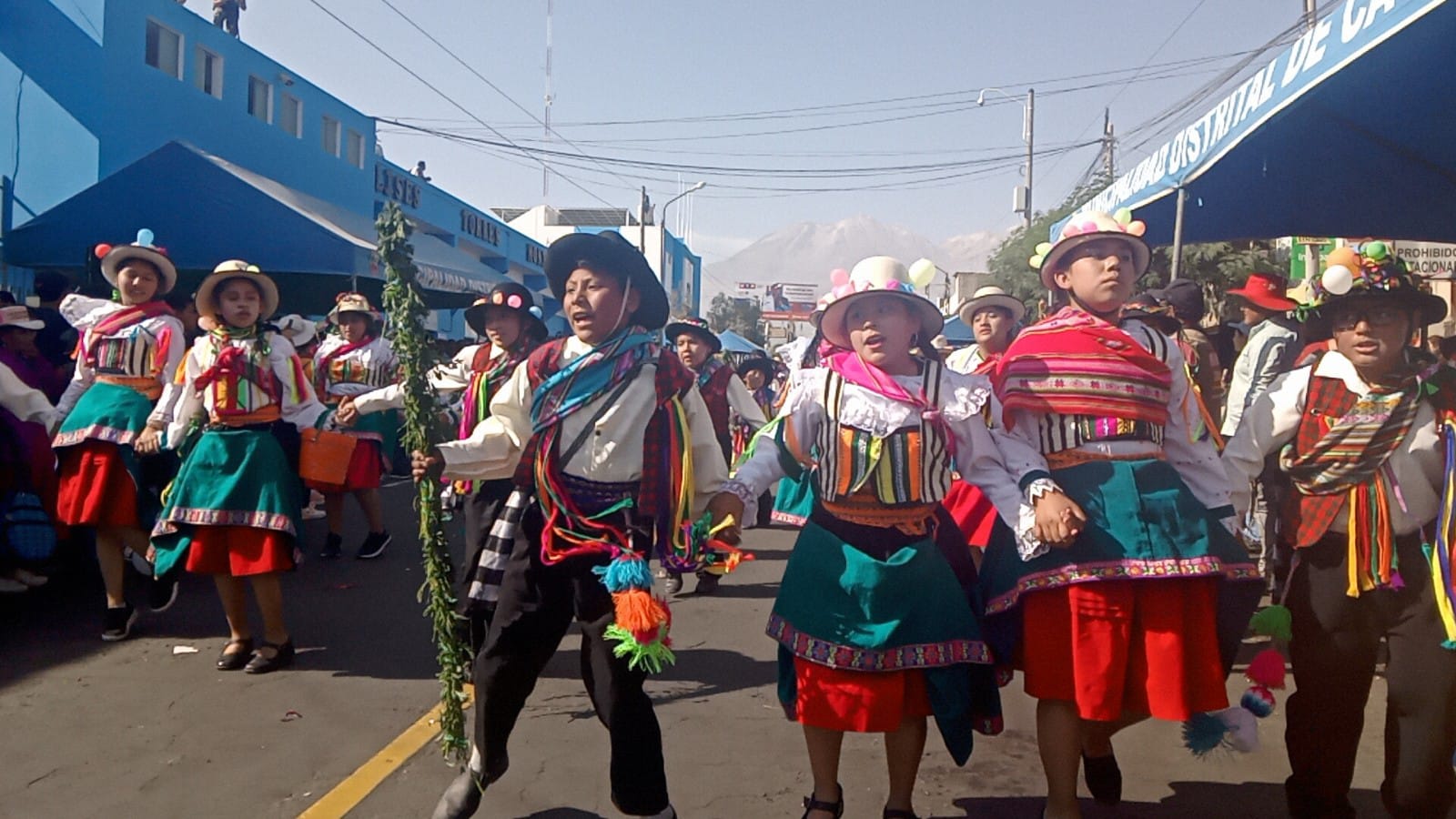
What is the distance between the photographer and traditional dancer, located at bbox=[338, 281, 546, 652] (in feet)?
13.2

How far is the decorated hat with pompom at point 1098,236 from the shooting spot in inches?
135

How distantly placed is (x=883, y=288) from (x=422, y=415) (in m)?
1.49

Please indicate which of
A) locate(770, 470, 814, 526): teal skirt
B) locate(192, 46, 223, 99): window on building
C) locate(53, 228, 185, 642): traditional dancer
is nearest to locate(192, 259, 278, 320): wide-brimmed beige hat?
locate(53, 228, 185, 642): traditional dancer

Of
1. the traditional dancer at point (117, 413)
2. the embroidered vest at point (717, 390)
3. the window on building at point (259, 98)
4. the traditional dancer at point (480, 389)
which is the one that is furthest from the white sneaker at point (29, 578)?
the window on building at point (259, 98)

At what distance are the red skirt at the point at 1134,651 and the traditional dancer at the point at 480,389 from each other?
5.91 ft

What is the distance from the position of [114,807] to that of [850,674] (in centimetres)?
260

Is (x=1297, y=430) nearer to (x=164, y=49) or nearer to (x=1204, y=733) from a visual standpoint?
(x=1204, y=733)

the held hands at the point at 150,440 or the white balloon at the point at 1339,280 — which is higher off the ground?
the white balloon at the point at 1339,280

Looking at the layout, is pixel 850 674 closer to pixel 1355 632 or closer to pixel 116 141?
pixel 1355 632

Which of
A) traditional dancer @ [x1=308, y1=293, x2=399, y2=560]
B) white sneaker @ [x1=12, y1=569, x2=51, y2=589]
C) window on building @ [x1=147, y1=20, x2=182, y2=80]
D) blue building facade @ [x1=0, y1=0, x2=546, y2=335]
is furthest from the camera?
window on building @ [x1=147, y1=20, x2=182, y2=80]

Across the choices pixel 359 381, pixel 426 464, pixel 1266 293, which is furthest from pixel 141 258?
pixel 1266 293

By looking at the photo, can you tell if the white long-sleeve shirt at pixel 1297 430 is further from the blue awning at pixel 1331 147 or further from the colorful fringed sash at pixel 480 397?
the colorful fringed sash at pixel 480 397

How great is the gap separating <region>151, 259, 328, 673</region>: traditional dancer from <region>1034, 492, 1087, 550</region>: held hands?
3.77 meters

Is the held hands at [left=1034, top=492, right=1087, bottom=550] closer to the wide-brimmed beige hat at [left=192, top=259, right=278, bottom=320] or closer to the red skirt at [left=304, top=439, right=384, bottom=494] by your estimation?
the wide-brimmed beige hat at [left=192, top=259, right=278, bottom=320]
